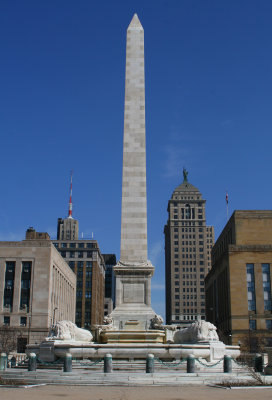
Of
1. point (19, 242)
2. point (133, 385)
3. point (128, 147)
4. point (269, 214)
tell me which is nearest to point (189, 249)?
point (269, 214)

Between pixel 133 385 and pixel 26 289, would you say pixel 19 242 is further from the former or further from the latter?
pixel 133 385

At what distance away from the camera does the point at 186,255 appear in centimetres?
18038

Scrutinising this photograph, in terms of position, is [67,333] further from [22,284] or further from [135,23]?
[22,284]

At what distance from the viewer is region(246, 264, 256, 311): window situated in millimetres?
86875

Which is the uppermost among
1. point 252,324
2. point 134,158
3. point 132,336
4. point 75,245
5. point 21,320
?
point 75,245

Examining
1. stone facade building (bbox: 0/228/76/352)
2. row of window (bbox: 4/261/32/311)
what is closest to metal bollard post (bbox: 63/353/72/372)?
stone facade building (bbox: 0/228/76/352)

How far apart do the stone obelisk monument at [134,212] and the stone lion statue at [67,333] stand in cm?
189

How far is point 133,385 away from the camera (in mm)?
18766

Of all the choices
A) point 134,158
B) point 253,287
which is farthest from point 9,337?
point 134,158

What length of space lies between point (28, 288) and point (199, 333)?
58650 mm

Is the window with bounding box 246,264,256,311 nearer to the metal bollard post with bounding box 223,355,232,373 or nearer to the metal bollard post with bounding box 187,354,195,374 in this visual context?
the metal bollard post with bounding box 223,355,232,373

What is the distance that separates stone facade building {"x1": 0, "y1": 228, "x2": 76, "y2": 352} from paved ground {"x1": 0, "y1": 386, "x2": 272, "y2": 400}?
60889 millimetres

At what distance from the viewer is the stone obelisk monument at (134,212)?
28906 mm

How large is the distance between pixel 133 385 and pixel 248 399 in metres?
5.18
